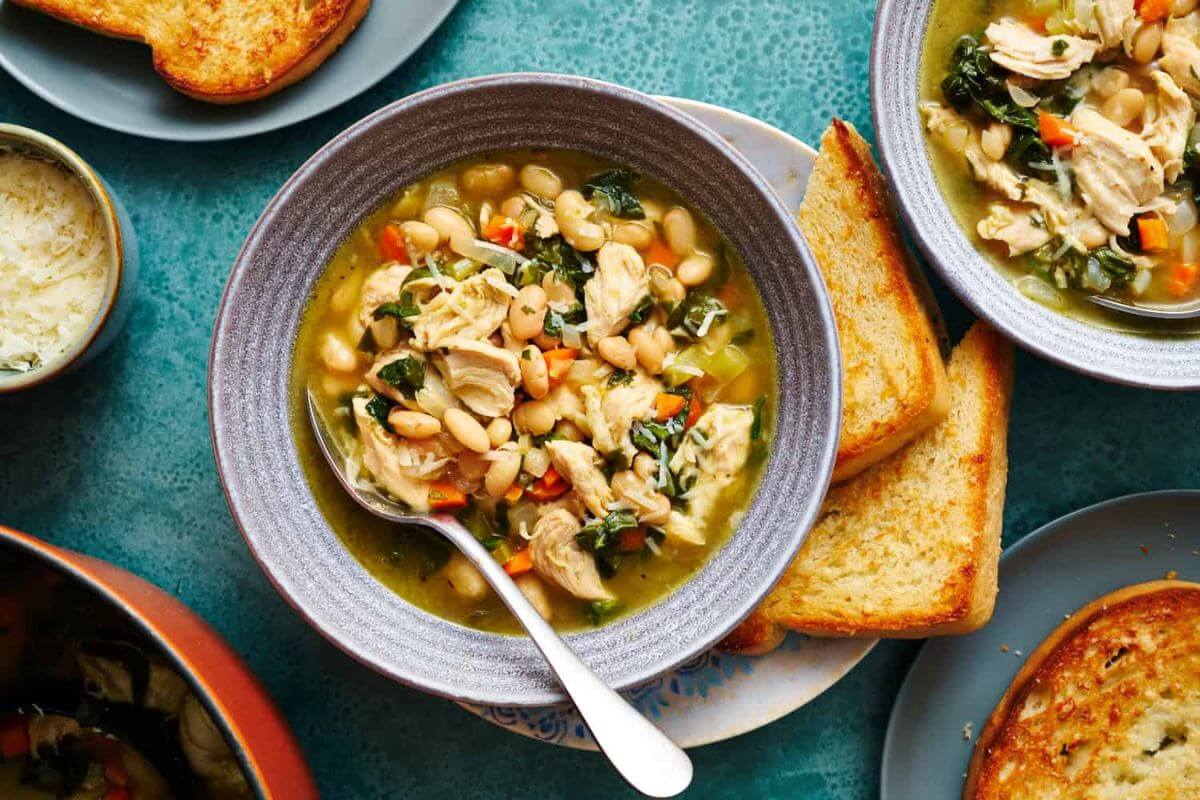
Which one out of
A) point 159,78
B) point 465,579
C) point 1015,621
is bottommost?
point 1015,621

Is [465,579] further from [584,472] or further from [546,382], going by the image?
[546,382]

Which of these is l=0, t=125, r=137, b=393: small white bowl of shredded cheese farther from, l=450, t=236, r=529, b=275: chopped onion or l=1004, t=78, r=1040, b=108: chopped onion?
l=1004, t=78, r=1040, b=108: chopped onion

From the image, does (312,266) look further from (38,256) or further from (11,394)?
(11,394)

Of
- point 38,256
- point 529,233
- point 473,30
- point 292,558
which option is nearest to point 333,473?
point 292,558

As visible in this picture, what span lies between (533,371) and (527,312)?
159 millimetres

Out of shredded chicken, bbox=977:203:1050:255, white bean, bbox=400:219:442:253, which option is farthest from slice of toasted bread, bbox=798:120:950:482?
white bean, bbox=400:219:442:253

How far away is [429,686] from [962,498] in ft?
5.32

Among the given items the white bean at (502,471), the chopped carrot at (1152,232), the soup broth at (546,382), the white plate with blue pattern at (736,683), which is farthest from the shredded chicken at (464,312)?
the chopped carrot at (1152,232)

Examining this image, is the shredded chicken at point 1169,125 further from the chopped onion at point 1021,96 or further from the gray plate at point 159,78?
the gray plate at point 159,78

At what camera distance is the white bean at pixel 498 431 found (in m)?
2.99

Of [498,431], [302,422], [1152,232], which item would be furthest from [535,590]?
[1152,232]

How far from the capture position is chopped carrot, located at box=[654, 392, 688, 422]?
9.96 feet

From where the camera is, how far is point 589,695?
281cm

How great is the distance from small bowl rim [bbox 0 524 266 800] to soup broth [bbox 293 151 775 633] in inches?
22.9
